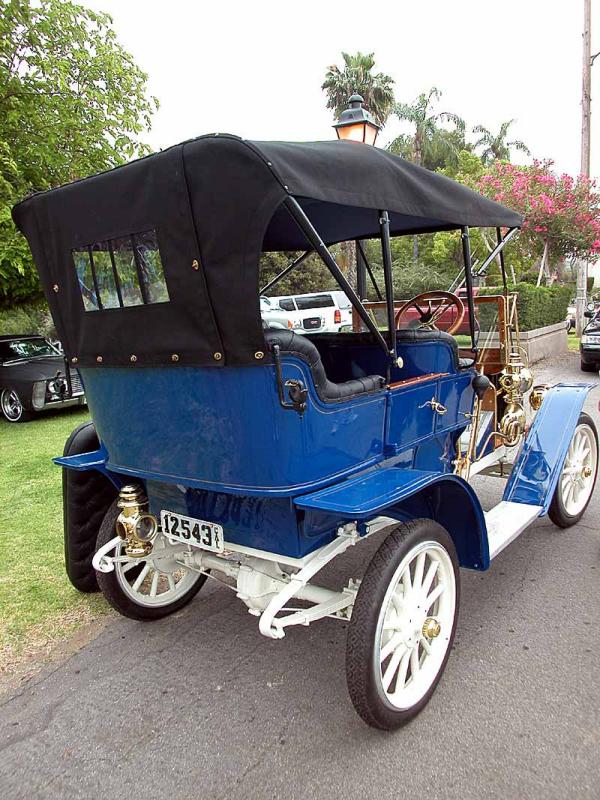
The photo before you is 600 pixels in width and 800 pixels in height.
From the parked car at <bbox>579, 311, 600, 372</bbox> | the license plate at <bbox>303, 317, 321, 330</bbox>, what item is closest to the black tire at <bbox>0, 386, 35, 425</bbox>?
the parked car at <bbox>579, 311, 600, 372</bbox>

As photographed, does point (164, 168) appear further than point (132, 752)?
No

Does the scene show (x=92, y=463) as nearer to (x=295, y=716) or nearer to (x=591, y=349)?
(x=295, y=716)

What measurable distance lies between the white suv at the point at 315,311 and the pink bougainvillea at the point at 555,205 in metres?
6.20

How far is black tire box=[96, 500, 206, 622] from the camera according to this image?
118 inches

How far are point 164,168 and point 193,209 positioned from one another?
0.62 feet

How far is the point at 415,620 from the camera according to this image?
249 centimetres

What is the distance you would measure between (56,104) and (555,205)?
37.8 feet

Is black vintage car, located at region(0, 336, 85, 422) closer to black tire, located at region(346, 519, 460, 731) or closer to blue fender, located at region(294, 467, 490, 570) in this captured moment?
blue fender, located at region(294, 467, 490, 570)

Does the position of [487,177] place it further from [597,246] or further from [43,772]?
[43,772]

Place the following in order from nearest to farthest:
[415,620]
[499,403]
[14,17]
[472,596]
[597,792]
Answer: [597,792], [415,620], [472,596], [499,403], [14,17]

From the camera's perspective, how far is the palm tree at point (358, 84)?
1131 inches

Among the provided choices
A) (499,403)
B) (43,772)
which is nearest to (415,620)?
(43,772)

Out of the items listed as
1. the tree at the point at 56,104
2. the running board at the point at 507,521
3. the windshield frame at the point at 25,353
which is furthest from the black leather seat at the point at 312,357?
the windshield frame at the point at 25,353

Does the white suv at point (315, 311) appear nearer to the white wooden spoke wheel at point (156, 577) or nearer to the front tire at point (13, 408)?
the front tire at point (13, 408)
